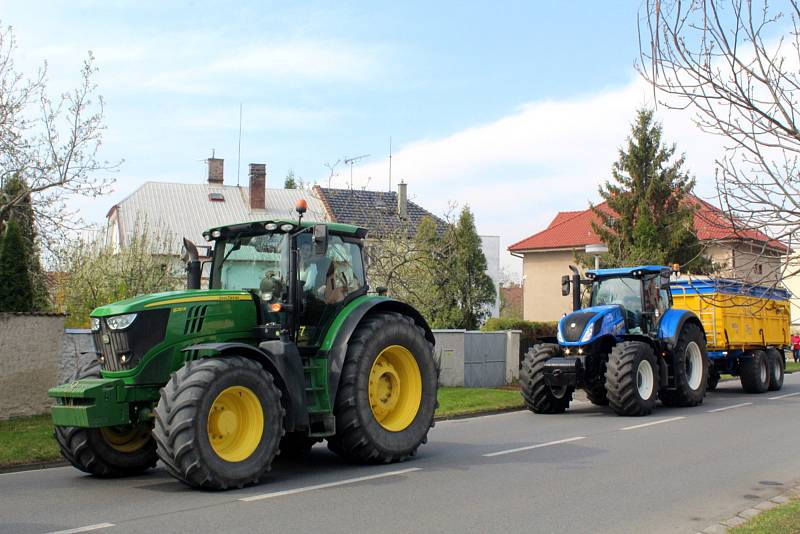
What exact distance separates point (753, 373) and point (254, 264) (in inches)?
598

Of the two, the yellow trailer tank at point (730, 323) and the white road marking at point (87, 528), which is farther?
the yellow trailer tank at point (730, 323)

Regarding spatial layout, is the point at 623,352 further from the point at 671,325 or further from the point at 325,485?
the point at 325,485

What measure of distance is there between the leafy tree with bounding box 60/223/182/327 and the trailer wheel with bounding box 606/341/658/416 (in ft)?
34.9

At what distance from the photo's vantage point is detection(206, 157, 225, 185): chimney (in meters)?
50.9

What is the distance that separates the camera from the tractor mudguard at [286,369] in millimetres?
9031

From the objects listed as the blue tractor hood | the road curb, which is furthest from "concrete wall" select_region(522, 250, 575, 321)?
the road curb

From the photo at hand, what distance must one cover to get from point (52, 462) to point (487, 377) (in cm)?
1328

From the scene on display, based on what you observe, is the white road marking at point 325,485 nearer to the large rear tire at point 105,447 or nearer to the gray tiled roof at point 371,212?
the large rear tire at point 105,447

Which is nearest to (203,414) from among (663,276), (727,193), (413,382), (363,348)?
(363,348)

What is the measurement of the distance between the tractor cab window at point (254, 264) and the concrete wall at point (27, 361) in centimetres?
561

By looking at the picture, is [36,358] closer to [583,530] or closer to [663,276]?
[583,530]

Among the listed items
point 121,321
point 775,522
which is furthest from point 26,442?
point 775,522

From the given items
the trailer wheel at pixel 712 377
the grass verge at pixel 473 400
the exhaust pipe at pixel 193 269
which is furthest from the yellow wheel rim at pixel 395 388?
the trailer wheel at pixel 712 377

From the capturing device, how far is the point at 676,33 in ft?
23.6
